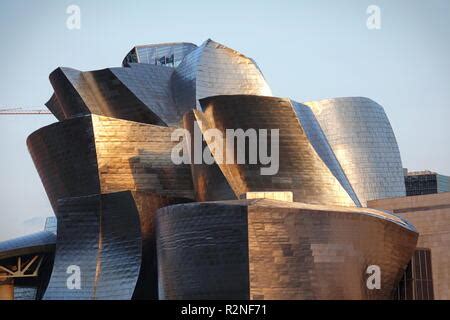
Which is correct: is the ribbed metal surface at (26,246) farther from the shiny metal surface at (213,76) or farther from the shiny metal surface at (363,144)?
the shiny metal surface at (363,144)

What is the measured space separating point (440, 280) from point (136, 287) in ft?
49.1

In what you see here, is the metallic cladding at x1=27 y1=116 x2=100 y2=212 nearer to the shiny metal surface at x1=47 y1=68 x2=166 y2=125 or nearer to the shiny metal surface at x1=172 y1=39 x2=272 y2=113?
the shiny metal surface at x1=47 y1=68 x2=166 y2=125

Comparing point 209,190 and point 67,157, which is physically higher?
point 67,157

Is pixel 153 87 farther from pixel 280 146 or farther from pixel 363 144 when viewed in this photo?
pixel 363 144

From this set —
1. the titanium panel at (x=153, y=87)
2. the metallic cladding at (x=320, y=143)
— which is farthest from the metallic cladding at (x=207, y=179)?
the metallic cladding at (x=320, y=143)

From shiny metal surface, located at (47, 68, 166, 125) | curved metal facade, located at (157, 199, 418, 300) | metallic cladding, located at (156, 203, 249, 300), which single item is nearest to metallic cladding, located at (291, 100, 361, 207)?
shiny metal surface, located at (47, 68, 166, 125)

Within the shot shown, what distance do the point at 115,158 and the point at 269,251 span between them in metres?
9.63

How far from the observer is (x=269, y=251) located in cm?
4231

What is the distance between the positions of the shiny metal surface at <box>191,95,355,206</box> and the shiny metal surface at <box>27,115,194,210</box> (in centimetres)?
178

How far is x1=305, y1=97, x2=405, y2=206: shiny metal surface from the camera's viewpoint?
5541cm

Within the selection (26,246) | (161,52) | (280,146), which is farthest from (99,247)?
(161,52)

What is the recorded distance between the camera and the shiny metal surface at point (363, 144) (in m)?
55.4

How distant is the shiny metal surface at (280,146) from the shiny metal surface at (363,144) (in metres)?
6.47
